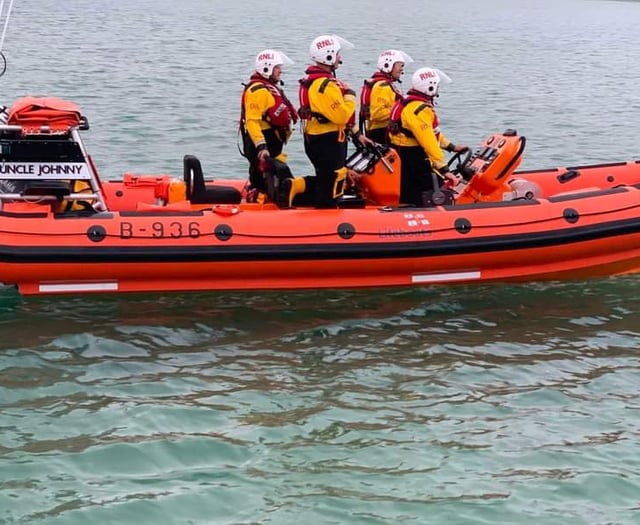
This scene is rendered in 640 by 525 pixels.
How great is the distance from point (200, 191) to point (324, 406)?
2.22 meters

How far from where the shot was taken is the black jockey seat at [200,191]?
7.06m

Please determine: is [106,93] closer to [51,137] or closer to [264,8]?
[51,137]

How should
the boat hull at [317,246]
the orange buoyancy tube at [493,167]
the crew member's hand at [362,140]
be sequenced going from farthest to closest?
1. the orange buoyancy tube at [493,167]
2. the crew member's hand at [362,140]
3. the boat hull at [317,246]

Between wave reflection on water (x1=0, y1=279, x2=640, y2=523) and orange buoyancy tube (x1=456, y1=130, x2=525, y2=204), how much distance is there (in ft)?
2.27

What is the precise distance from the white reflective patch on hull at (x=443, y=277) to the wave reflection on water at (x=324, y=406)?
12 cm

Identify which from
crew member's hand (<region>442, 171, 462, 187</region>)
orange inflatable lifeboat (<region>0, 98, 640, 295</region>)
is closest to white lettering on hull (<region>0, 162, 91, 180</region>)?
orange inflatable lifeboat (<region>0, 98, 640, 295</region>)

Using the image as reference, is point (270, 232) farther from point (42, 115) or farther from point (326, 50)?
point (42, 115)

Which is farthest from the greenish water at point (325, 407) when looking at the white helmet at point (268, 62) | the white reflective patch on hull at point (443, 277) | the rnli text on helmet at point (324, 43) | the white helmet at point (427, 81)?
the rnli text on helmet at point (324, 43)

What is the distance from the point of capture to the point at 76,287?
6453mm

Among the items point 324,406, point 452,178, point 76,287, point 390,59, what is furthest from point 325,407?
point 390,59

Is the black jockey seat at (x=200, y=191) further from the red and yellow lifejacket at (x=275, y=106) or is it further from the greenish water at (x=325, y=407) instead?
the greenish water at (x=325, y=407)

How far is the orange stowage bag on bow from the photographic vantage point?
6382 millimetres

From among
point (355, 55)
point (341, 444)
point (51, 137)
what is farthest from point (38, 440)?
point (355, 55)

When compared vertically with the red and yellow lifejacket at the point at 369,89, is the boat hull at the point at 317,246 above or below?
below
